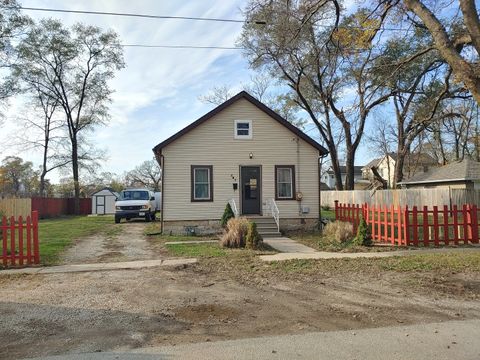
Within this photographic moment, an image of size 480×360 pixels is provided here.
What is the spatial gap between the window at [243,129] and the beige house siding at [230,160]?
0.54ft

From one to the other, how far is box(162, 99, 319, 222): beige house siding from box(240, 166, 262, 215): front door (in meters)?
0.24

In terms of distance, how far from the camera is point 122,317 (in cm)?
650

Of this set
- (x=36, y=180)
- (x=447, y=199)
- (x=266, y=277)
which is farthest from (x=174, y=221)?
(x=36, y=180)

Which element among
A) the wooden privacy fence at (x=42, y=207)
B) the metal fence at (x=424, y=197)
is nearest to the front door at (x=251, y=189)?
the wooden privacy fence at (x=42, y=207)

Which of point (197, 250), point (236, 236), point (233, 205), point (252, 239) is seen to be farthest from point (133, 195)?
point (252, 239)

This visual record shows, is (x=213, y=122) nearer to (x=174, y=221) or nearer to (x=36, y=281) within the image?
(x=174, y=221)

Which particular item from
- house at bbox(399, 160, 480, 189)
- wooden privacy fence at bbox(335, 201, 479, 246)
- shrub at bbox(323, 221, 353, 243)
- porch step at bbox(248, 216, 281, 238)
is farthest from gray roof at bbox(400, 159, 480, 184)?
shrub at bbox(323, 221, 353, 243)

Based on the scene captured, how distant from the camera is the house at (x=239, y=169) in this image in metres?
18.5

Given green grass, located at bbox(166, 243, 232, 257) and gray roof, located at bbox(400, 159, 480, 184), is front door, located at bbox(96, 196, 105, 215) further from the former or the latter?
green grass, located at bbox(166, 243, 232, 257)

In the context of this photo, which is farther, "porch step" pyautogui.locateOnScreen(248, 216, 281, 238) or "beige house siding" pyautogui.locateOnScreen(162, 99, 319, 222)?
"beige house siding" pyautogui.locateOnScreen(162, 99, 319, 222)

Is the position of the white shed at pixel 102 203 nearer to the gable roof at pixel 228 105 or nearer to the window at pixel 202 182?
the gable roof at pixel 228 105

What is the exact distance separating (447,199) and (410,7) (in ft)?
69.4

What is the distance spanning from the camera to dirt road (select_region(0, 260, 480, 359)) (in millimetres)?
5703

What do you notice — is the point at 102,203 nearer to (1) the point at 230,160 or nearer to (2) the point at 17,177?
(1) the point at 230,160
